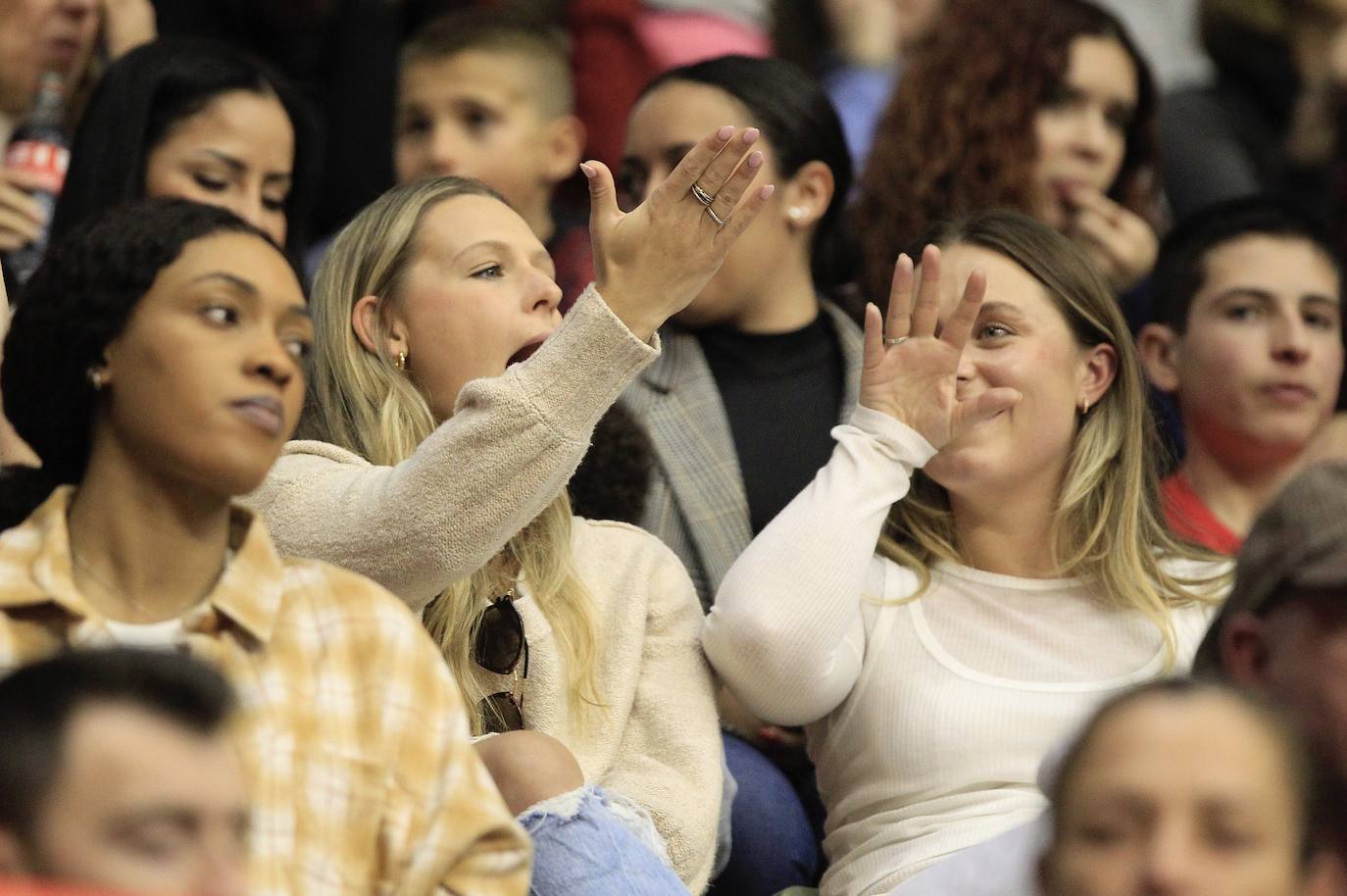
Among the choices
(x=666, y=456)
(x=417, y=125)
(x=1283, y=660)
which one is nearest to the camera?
(x=1283, y=660)

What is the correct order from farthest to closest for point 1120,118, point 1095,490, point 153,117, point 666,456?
1. point 1120,118
2. point 153,117
3. point 666,456
4. point 1095,490

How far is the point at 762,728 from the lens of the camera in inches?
117

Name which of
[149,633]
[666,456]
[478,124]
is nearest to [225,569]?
[149,633]

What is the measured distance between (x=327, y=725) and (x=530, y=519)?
0.40m

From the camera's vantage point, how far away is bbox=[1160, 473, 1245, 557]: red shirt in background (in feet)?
10.6

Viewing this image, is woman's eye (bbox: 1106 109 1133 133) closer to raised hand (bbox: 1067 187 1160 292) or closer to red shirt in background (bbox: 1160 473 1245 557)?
raised hand (bbox: 1067 187 1160 292)

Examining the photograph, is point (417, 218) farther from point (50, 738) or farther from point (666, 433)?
point (50, 738)

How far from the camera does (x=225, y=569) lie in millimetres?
1925

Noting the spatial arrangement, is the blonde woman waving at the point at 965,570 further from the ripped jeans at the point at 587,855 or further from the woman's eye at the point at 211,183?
the woman's eye at the point at 211,183

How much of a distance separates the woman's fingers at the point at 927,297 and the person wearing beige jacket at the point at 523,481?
36cm

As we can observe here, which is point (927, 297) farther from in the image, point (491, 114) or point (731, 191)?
point (491, 114)

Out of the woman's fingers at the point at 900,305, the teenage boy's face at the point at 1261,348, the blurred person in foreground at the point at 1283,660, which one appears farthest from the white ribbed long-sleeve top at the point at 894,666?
the teenage boy's face at the point at 1261,348

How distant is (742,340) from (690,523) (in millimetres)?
463

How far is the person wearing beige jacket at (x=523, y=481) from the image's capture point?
7.11 feet
